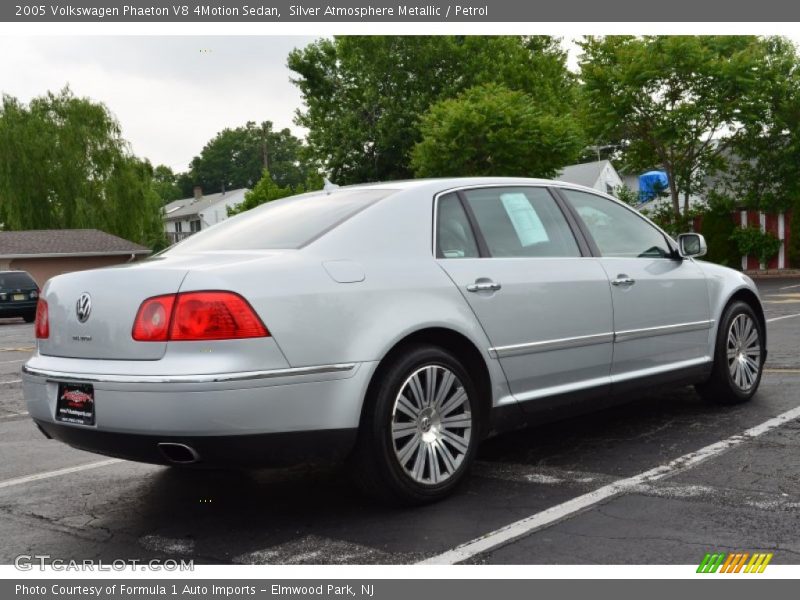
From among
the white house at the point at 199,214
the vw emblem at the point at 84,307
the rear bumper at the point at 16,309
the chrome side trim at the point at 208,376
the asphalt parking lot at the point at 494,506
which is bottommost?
the rear bumper at the point at 16,309

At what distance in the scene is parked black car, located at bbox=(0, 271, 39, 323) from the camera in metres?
27.9

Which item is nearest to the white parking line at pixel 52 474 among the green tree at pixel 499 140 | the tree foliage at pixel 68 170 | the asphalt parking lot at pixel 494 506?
the asphalt parking lot at pixel 494 506

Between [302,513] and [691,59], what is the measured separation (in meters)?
25.6

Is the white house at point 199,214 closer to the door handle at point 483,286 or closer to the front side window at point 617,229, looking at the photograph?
the front side window at point 617,229

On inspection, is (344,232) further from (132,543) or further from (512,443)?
(512,443)

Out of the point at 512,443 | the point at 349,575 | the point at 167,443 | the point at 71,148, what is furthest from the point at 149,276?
the point at 71,148

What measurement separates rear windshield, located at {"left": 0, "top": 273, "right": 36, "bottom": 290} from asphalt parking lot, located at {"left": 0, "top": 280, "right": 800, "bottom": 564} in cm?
2341

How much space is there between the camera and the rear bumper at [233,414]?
3.96 metres

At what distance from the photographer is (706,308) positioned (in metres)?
6.46

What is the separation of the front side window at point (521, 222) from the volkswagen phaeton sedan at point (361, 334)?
0.5 inches

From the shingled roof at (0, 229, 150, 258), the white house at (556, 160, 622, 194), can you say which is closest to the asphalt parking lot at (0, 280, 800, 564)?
the shingled roof at (0, 229, 150, 258)

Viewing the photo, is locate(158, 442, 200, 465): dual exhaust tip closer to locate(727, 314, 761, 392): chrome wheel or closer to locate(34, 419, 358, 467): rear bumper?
locate(34, 419, 358, 467): rear bumper
